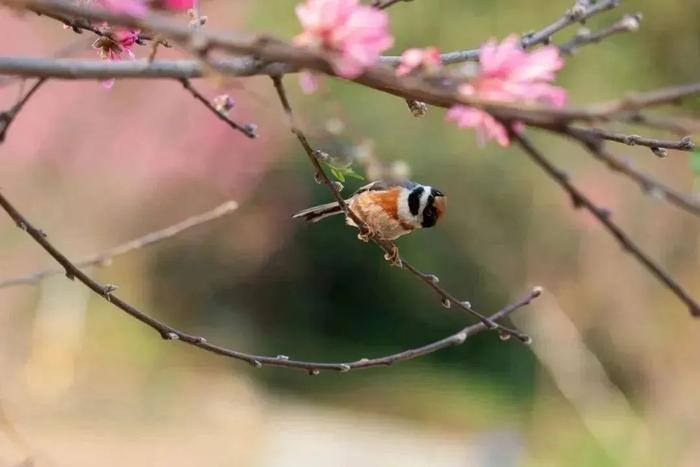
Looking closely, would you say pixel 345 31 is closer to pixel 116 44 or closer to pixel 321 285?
pixel 116 44

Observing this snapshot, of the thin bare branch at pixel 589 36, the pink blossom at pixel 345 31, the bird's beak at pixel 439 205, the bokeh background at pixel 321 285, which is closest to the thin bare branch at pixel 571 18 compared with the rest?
the thin bare branch at pixel 589 36

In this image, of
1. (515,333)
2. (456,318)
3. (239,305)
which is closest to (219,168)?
(239,305)

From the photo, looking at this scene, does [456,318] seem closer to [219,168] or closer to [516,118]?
[219,168]

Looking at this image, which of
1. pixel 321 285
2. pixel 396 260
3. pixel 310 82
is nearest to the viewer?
pixel 310 82

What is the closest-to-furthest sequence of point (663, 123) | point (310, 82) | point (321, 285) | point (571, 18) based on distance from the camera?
Result: point (663, 123), point (310, 82), point (571, 18), point (321, 285)

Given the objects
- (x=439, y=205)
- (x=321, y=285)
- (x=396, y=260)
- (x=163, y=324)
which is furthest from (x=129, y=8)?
(x=321, y=285)

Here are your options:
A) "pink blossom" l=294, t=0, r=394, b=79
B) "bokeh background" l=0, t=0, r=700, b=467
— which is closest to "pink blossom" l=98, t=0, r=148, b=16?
Answer: "pink blossom" l=294, t=0, r=394, b=79
